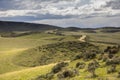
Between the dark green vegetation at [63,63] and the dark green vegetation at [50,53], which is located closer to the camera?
the dark green vegetation at [63,63]

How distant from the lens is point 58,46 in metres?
146

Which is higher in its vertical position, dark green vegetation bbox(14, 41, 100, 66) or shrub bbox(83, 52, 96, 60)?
shrub bbox(83, 52, 96, 60)

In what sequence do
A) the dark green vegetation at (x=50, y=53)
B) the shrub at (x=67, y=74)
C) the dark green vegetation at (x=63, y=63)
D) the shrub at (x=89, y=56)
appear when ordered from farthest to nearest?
the dark green vegetation at (x=50, y=53)
the shrub at (x=89, y=56)
the shrub at (x=67, y=74)
the dark green vegetation at (x=63, y=63)

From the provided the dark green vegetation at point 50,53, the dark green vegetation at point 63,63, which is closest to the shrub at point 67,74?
the dark green vegetation at point 63,63

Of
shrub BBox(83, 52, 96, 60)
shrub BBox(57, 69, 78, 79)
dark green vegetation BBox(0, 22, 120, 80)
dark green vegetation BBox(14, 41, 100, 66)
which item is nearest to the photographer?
dark green vegetation BBox(0, 22, 120, 80)

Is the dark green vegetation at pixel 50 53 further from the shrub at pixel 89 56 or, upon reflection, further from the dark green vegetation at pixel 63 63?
the shrub at pixel 89 56

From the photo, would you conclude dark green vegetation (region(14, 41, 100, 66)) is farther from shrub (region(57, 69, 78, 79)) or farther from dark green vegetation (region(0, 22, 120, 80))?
shrub (region(57, 69, 78, 79))

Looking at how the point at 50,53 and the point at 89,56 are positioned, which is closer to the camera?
the point at 89,56

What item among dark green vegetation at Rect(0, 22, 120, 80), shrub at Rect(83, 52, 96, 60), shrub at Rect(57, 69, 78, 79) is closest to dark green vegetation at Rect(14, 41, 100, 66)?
dark green vegetation at Rect(0, 22, 120, 80)

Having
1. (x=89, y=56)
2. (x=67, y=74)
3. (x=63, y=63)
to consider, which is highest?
(x=89, y=56)

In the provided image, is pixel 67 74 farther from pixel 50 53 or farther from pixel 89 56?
pixel 50 53

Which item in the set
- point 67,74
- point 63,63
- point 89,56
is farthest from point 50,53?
point 67,74

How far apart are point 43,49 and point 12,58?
17893 millimetres

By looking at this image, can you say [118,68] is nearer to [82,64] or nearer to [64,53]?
[82,64]
